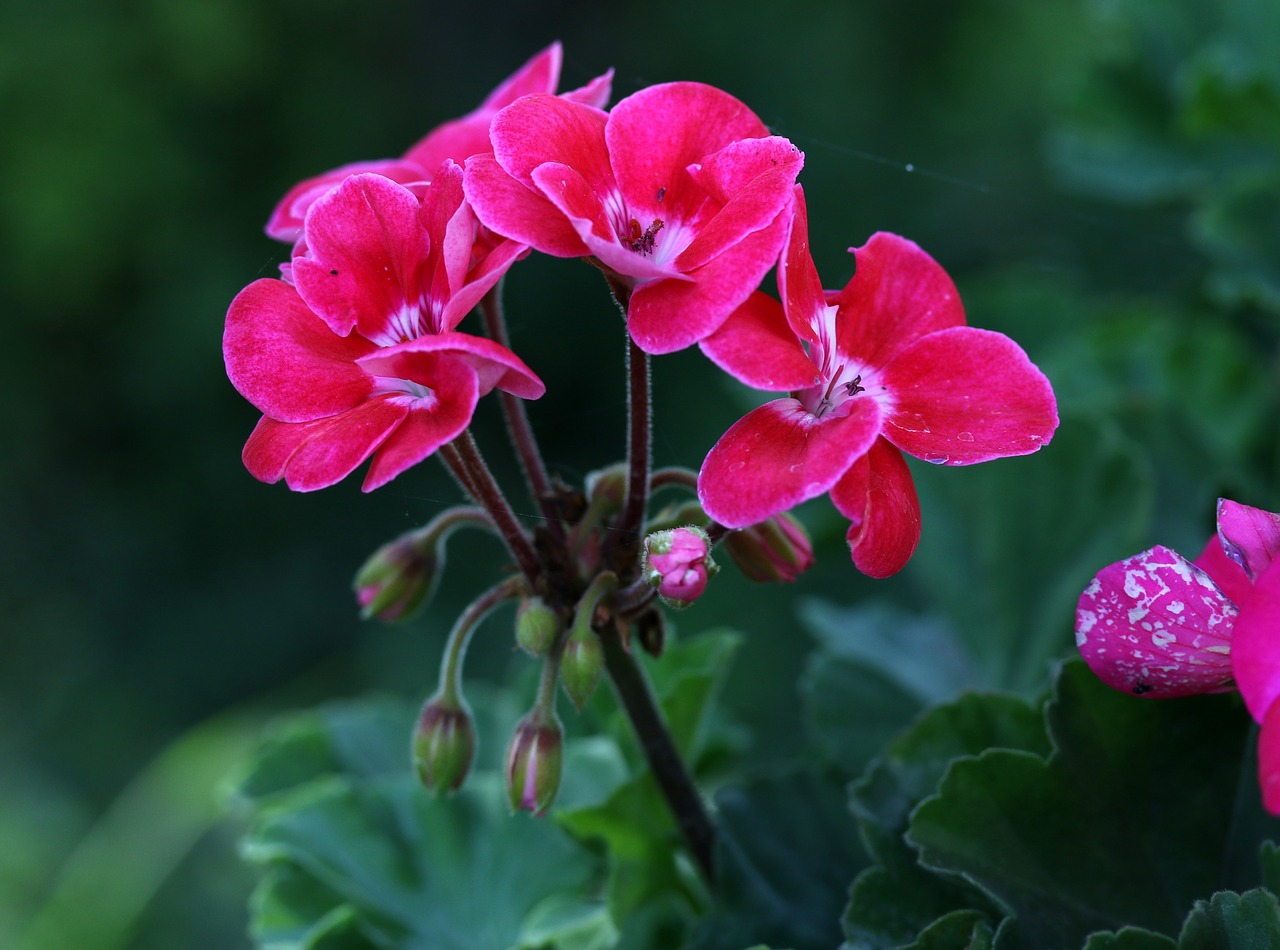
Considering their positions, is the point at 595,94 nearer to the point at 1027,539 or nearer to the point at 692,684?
the point at 692,684

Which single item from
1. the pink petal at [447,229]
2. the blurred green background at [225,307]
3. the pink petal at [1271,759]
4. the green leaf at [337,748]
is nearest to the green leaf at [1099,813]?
the pink petal at [1271,759]

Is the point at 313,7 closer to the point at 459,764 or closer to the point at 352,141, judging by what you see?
the point at 352,141

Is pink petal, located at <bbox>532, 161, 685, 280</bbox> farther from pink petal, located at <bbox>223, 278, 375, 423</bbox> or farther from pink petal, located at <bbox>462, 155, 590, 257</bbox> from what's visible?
pink petal, located at <bbox>223, 278, 375, 423</bbox>

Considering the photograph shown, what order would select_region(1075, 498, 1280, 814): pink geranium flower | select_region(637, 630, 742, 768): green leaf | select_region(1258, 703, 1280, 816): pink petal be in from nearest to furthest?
select_region(1258, 703, 1280, 816): pink petal → select_region(1075, 498, 1280, 814): pink geranium flower → select_region(637, 630, 742, 768): green leaf

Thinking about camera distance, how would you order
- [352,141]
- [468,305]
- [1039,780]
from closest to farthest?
[468,305] < [1039,780] < [352,141]

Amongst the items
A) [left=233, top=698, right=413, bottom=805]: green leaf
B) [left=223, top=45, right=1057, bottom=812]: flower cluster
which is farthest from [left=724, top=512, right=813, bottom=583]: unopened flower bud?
[left=233, top=698, right=413, bottom=805]: green leaf

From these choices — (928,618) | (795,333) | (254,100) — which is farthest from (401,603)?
(254,100)

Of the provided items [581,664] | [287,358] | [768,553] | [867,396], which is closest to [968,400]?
[867,396]
